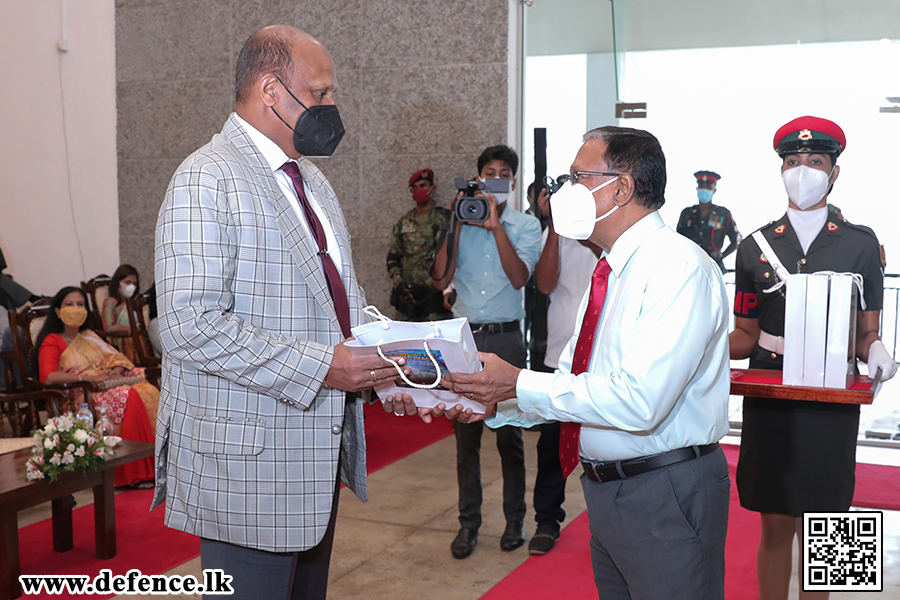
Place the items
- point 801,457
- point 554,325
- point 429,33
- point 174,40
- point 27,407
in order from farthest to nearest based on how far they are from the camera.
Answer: point 174,40, point 429,33, point 27,407, point 554,325, point 801,457

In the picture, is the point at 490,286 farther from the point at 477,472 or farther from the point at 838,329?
the point at 838,329

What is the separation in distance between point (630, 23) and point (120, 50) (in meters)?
4.60

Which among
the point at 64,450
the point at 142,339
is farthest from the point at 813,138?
the point at 142,339

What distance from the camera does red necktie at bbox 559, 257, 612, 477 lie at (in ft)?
5.93

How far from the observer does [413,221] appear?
20.1 feet

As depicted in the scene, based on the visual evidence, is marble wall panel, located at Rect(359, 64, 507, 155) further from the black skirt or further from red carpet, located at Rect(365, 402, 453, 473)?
the black skirt

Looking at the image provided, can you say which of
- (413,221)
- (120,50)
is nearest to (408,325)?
(413,221)

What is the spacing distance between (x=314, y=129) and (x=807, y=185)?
162cm

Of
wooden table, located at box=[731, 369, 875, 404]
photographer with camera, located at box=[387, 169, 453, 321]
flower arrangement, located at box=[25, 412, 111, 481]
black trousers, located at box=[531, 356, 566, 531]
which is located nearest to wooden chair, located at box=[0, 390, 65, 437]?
flower arrangement, located at box=[25, 412, 111, 481]

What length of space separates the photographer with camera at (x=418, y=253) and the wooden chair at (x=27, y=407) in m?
2.35

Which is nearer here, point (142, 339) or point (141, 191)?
point (142, 339)

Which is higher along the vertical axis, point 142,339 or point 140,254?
point 140,254

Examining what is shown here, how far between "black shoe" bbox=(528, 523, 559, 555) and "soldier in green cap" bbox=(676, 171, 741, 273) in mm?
2666

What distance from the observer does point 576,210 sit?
5.96 ft
